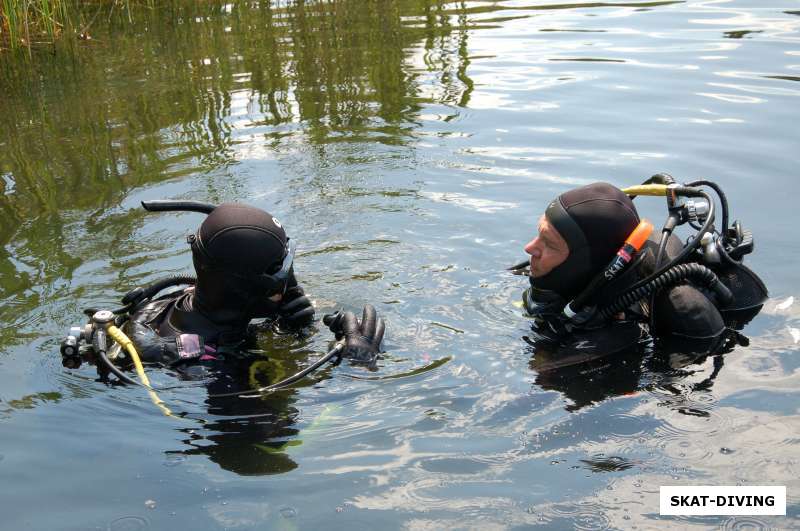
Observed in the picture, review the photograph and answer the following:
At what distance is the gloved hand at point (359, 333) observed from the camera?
4.25 meters

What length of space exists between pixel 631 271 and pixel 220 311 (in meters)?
1.95

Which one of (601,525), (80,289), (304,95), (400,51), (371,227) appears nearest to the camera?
(601,525)

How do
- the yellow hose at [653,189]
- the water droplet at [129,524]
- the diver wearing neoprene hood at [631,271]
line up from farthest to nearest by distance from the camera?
the yellow hose at [653,189] < the diver wearing neoprene hood at [631,271] < the water droplet at [129,524]

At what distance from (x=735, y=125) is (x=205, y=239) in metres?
5.16

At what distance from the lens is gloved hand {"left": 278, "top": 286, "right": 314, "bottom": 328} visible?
14.4 ft

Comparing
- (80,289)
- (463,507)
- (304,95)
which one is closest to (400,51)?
(304,95)

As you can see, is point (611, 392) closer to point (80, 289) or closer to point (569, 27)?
point (80, 289)

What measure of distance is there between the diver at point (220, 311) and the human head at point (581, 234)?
35.1 inches

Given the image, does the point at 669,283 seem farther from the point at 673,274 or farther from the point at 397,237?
the point at 397,237

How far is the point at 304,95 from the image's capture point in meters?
8.80

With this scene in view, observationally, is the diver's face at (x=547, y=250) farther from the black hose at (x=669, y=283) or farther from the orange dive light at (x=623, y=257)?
the black hose at (x=669, y=283)

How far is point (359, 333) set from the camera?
434 cm

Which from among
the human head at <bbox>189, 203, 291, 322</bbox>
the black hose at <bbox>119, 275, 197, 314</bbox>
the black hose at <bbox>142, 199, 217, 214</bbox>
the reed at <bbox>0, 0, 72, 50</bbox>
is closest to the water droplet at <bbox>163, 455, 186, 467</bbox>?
the human head at <bbox>189, 203, 291, 322</bbox>

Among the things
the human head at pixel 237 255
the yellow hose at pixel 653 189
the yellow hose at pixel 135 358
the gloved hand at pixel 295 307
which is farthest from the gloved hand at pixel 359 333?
the yellow hose at pixel 653 189
